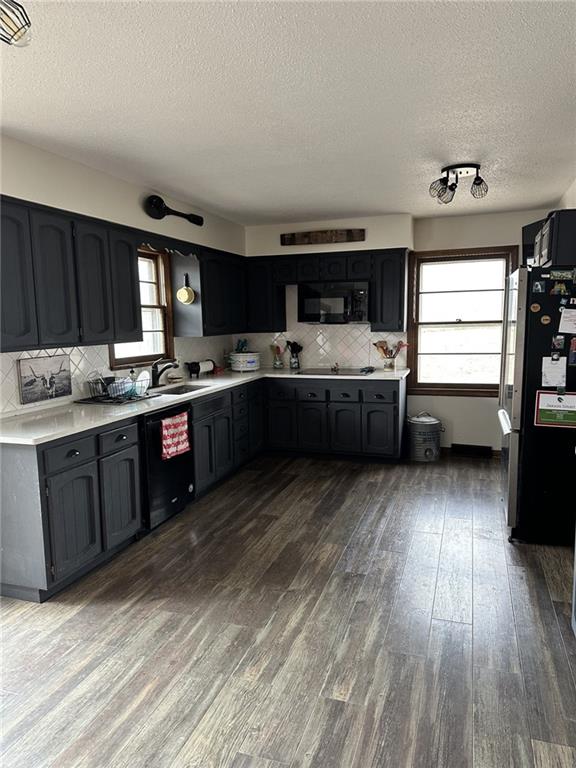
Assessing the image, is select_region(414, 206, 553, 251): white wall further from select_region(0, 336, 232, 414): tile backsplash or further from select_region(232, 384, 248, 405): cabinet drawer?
select_region(0, 336, 232, 414): tile backsplash

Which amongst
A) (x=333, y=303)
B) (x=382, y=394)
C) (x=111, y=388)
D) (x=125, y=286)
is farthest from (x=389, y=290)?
(x=111, y=388)

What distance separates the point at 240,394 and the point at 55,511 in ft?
7.65

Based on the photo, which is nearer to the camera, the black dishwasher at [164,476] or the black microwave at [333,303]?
the black dishwasher at [164,476]

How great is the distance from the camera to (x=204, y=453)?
13.6 feet

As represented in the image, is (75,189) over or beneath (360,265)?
over

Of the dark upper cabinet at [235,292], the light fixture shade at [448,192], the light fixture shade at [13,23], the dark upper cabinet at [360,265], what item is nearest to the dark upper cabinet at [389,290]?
the dark upper cabinet at [360,265]

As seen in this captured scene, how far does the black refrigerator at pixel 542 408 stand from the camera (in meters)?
3.06

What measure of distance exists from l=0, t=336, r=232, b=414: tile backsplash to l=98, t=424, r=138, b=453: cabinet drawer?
0.56 metres

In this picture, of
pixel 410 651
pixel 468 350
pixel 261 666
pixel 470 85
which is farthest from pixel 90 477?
pixel 468 350

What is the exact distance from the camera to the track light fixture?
338 centimetres

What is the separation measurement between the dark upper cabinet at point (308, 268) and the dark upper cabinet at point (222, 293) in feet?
2.08

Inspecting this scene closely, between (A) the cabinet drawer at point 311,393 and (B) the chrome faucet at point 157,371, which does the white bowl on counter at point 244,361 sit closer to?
(A) the cabinet drawer at point 311,393

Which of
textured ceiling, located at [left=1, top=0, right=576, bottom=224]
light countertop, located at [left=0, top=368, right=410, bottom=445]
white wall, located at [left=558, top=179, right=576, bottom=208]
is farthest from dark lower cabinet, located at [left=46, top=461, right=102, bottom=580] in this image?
white wall, located at [left=558, top=179, right=576, bottom=208]

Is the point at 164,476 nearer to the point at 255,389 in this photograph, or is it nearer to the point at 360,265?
the point at 255,389
